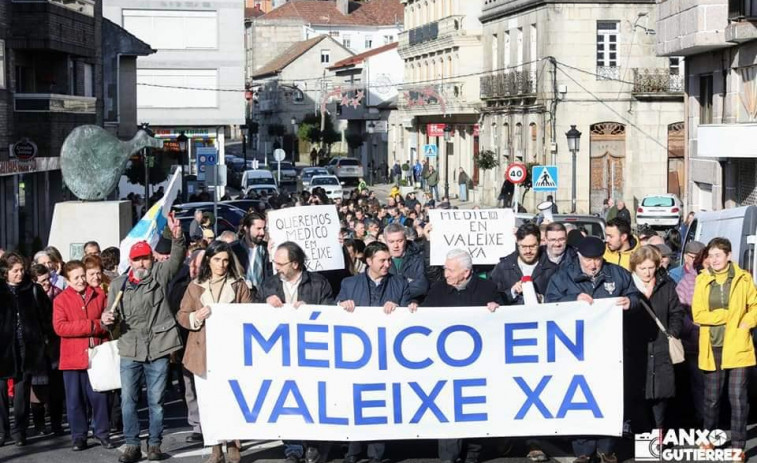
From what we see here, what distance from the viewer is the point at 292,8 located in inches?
5463

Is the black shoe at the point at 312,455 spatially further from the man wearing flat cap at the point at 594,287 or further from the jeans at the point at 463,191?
the jeans at the point at 463,191

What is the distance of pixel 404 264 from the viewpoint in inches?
533

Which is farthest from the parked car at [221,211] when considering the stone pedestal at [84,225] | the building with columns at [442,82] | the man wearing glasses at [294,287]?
the building with columns at [442,82]

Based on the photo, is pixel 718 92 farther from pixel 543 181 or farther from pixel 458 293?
pixel 458 293

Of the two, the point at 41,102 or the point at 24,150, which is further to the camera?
the point at 41,102

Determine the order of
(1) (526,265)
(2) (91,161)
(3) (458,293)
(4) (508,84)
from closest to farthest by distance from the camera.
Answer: (3) (458,293)
(1) (526,265)
(2) (91,161)
(4) (508,84)

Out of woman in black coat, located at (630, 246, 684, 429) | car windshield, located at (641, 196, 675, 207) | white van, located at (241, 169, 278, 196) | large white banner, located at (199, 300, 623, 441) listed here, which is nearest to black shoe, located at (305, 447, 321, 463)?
large white banner, located at (199, 300, 623, 441)

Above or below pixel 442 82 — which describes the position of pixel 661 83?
below

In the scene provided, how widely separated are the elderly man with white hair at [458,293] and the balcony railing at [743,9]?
69.0ft

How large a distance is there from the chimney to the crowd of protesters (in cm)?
12712

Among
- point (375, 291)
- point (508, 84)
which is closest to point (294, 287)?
point (375, 291)

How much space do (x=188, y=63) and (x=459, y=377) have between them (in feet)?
197

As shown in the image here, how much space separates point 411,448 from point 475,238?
558 centimetres

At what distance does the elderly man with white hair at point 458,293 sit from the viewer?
1058 cm
